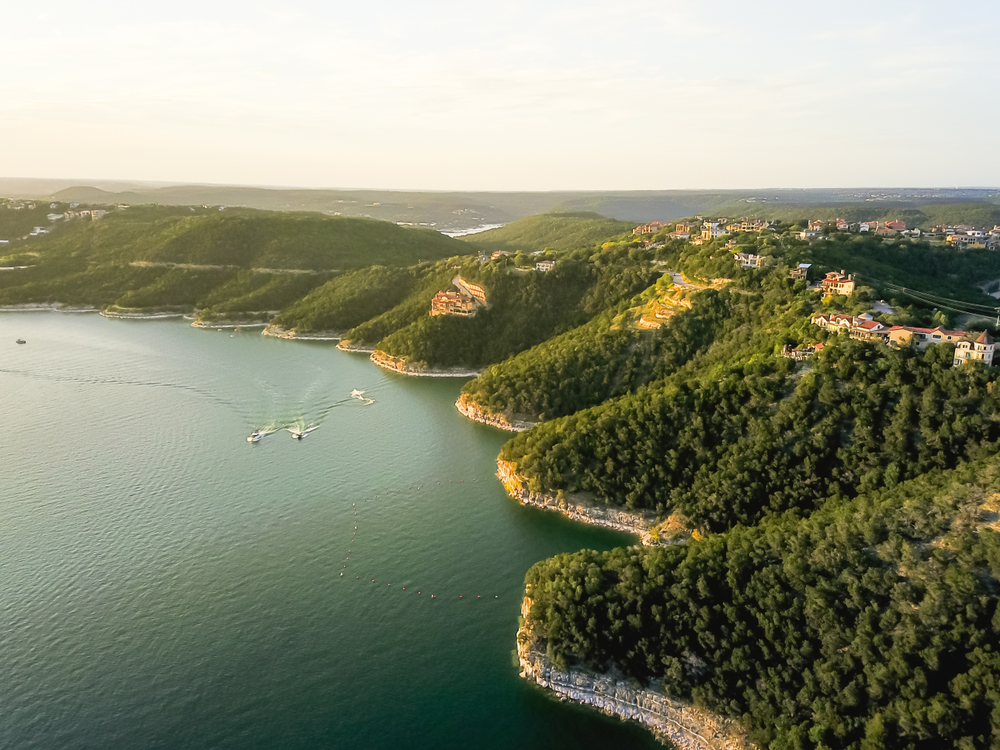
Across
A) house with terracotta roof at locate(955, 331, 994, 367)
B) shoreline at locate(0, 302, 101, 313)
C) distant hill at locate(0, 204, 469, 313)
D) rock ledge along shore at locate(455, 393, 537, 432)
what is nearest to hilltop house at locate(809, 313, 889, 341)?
house with terracotta roof at locate(955, 331, 994, 367)

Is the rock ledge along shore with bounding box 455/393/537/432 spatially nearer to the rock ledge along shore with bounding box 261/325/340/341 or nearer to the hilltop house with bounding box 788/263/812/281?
the hilltop house with bounding box 788/263/812/281

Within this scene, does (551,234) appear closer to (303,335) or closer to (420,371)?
(303,335)

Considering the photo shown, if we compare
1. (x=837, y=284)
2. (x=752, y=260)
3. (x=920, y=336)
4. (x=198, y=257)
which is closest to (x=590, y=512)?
(x=920, y=336)

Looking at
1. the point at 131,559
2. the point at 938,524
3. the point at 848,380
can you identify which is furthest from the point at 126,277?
the point at 938,524

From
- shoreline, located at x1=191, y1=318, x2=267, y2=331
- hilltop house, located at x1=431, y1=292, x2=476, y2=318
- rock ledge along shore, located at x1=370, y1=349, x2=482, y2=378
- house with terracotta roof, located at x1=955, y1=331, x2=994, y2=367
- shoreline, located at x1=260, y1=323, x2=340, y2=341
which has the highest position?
house with terracotta roof, located at x1=955, y1=331, x2=994, y2=367

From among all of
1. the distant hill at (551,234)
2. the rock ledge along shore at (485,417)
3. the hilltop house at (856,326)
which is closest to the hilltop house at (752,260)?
the hilltop house at (856,326)
